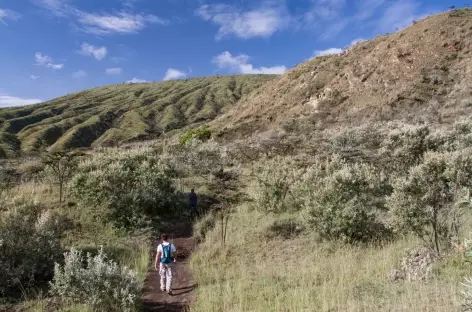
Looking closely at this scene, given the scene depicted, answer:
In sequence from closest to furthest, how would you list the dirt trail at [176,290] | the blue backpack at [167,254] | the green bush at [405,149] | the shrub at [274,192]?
the dirt trail at [176,290] < the blue backpack at [167,254] < the shrub at [274,192] < the green bush at [405,149]

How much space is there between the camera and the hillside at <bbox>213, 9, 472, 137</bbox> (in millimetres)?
29625

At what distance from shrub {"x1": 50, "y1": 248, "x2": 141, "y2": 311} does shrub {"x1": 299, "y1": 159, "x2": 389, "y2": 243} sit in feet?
19.0

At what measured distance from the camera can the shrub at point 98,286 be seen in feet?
24.6

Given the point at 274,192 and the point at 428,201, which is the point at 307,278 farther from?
the point at 274,192

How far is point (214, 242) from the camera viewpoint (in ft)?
41.6

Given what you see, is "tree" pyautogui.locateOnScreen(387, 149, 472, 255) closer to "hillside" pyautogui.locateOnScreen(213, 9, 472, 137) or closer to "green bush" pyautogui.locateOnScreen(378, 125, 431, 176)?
"green bush" pyautogui.locateOnScreen(378, 125, 431, 176)

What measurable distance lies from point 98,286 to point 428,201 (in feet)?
25.0

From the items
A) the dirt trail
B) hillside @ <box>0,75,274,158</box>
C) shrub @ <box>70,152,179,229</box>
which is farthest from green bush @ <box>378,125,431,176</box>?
hillside @ <box>0,75,274,158</box>

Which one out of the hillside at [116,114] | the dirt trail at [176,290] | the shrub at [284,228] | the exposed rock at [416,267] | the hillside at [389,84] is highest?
the hillside at [116,114]

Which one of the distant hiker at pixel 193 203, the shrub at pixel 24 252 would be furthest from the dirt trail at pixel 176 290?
the distant hiker at pixel 193 203

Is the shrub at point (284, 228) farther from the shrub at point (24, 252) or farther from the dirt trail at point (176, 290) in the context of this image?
the shrub at point (24, 252)

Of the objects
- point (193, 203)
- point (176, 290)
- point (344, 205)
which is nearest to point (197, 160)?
point (193, 203)

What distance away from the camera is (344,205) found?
11.3m

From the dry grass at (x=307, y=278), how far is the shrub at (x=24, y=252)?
378 cm
